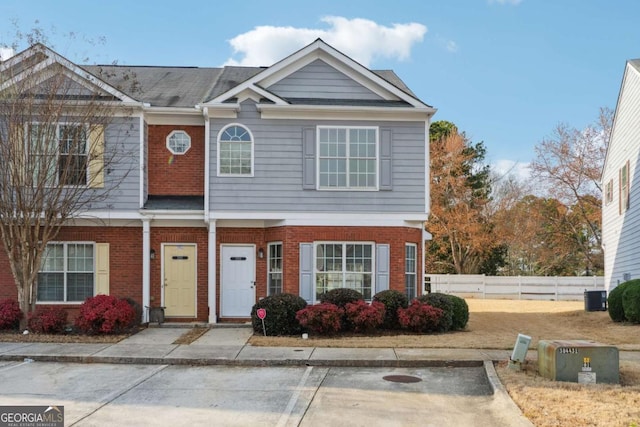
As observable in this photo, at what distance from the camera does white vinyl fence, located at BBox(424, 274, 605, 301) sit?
104 ft

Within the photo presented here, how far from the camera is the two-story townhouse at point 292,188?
16.4 m

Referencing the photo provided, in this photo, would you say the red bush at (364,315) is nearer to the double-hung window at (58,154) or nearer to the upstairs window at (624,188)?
the double-hung window at (58,154)

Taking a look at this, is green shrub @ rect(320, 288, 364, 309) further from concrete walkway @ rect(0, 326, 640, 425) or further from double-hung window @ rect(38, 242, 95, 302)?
double-hung window @ rect(38, 242, 95, 302)

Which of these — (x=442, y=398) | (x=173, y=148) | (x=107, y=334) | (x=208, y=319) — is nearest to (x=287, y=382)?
(x=442, y=398)

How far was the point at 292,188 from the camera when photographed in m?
16.5

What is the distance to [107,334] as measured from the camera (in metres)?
14.5

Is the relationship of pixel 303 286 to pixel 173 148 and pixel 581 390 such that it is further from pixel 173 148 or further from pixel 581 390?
pixel 581 390

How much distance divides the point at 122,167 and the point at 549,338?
1145 cm

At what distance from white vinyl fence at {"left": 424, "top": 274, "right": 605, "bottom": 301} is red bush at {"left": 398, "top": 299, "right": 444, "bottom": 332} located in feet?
59.5

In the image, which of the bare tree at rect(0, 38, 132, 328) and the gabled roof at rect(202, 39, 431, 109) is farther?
the gabled roof at rect(202, 39, 431, 109)

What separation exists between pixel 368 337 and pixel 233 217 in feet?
15.5

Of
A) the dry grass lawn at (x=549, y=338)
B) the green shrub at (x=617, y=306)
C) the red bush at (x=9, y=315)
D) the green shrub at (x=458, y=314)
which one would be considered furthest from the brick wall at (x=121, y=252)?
the green shrub at (x=617, y=306)

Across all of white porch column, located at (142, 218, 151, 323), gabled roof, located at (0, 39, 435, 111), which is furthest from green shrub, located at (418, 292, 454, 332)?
white porch column, located at (142, 218, 151, 323)

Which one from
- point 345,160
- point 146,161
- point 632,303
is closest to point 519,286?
point 632,303
